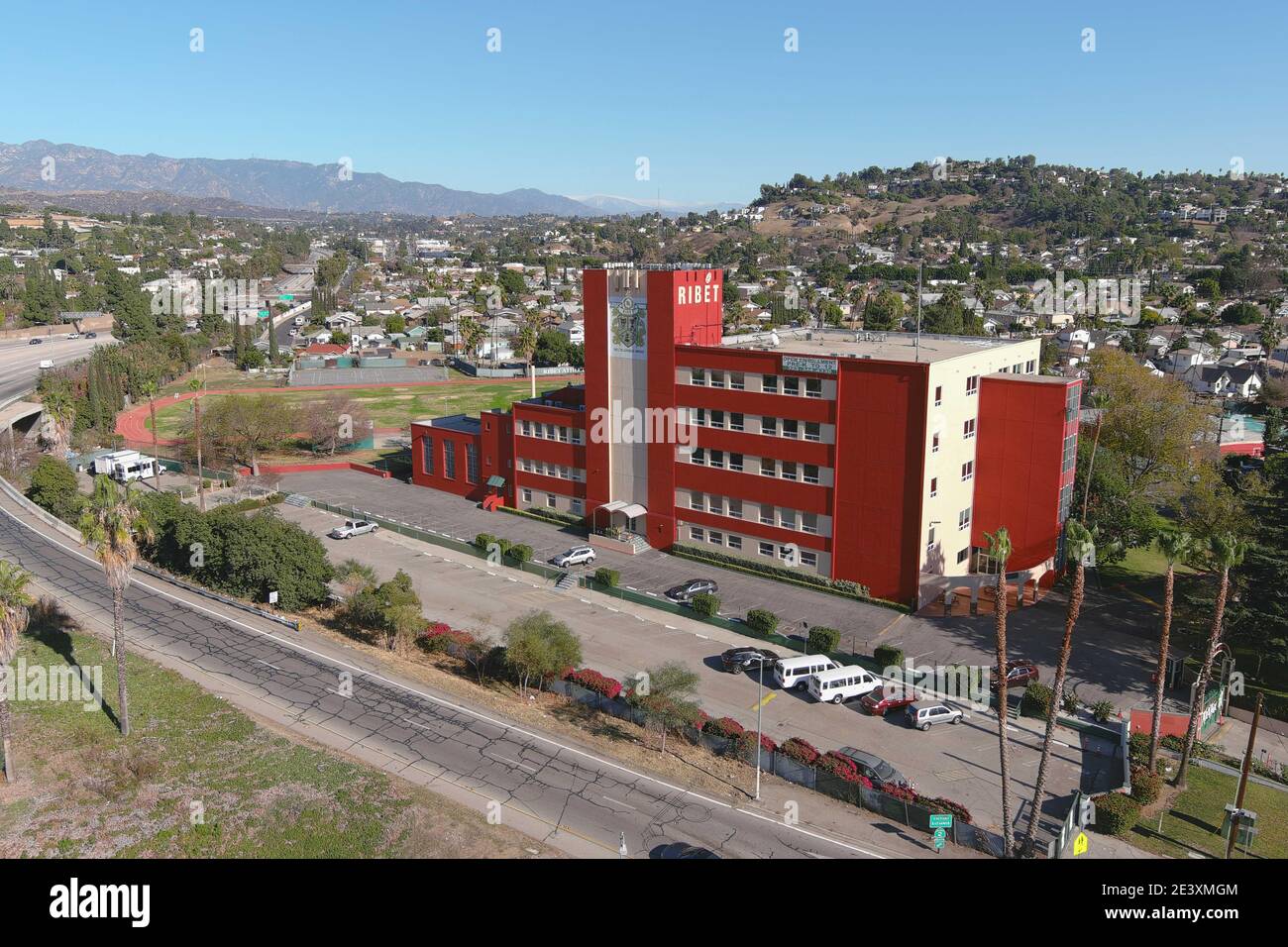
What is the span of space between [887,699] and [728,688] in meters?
6.53

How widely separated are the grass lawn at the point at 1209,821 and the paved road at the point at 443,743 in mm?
8317

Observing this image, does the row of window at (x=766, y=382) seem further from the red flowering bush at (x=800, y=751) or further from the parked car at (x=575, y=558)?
the red flowering bush at (x=800, y=751)

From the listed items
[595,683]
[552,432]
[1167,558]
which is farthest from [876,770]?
[552,432]

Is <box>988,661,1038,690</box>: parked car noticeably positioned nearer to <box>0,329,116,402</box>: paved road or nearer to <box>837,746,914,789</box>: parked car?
<box>837,746,914,789</box>: parked car

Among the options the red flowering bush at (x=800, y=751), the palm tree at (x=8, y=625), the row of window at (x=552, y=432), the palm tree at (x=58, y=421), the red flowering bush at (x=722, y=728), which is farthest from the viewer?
the palm tree at (x=58, y=421)

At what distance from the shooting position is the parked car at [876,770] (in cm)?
3170

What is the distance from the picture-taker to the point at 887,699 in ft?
124

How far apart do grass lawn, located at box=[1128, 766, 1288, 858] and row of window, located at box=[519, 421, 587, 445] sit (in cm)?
3807

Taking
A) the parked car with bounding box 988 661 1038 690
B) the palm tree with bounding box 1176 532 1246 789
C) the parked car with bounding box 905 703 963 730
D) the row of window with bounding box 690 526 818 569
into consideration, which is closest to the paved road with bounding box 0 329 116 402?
the row of window with bounding box 690 526 818 569

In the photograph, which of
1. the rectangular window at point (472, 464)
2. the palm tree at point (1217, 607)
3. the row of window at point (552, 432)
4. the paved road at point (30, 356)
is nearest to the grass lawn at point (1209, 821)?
the palm tree at point (1217, 607)

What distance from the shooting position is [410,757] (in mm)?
32938

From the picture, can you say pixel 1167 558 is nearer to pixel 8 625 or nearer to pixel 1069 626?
pixel 1069 626

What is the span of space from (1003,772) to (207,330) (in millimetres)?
140930

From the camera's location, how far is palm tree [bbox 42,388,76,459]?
237 feet
